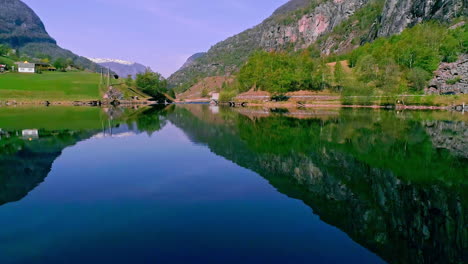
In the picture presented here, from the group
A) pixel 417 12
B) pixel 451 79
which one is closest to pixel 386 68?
pixel 451 79

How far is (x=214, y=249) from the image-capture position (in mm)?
12133

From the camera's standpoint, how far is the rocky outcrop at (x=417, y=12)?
148 meters

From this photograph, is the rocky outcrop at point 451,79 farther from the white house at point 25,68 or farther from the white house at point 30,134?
the white house at point 25,68

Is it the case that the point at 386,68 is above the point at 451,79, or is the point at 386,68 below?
above

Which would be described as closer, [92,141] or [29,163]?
[29,163]

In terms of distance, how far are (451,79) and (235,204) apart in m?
124

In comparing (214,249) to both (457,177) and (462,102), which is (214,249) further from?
(462,102)

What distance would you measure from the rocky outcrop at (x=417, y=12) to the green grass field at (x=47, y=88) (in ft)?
578

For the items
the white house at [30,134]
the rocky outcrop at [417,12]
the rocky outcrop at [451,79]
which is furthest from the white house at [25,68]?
the rocky outcrop at [417,12]

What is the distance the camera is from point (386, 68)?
123 meters

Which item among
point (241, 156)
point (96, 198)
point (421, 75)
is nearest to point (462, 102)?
point (421, 75)

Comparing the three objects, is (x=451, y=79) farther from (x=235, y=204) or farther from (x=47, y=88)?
(x=47, y=88)

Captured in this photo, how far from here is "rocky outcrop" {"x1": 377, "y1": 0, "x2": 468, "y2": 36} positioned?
14762 centimetres

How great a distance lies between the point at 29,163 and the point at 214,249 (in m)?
23.0
